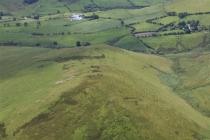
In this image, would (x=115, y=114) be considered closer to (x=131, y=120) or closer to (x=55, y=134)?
(x=131, y=120)

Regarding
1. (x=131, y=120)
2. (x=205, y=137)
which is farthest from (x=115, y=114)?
(x=205, y=137)

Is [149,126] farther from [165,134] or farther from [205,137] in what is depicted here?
[205,137]

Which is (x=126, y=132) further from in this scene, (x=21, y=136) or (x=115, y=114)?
(x=21, y=136)

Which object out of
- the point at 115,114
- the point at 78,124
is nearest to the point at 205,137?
the point at 115,114

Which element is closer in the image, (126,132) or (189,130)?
(126,132)

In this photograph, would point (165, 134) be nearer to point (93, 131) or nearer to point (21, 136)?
point (93, 131)

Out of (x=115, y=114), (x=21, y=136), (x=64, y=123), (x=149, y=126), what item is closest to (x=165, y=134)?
Answer: (x=149, y=126)
